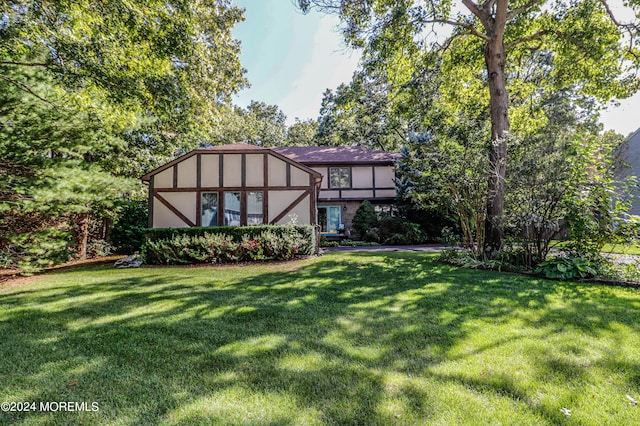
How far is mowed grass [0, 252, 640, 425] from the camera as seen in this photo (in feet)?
6.56

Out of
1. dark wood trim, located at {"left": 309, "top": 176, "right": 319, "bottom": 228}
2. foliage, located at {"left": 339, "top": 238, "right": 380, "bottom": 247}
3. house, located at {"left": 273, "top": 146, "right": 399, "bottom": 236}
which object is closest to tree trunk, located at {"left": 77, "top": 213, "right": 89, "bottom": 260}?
dark wood trim, located at {"left": 309, "top": 176, "right": 319, "bottom": 228}

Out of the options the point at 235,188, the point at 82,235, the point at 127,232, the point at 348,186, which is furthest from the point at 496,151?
the point at 82,235

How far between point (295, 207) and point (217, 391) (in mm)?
10071

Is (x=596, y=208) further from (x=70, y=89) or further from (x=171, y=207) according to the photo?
(x=171, y=207)

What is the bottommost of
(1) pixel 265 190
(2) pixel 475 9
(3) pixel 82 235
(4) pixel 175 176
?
(3) pixel 82 235

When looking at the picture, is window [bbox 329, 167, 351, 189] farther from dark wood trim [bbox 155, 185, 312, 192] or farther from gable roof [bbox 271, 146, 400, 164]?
dark wood trim [bbox 155, 185, 312, 192]

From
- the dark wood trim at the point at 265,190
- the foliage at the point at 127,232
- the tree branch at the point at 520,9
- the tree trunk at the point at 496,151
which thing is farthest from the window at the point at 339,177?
the tree branch at the point at 520,9

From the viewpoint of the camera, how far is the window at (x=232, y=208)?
39.5 ft

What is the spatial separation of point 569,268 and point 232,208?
10734 millimetres

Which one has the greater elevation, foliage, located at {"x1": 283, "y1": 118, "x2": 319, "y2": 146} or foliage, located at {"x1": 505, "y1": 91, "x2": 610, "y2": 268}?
foliage, located at {"x1": 283, "y1": 118, "x2": 319, "y2": 146}

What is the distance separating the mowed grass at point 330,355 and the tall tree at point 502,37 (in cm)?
478

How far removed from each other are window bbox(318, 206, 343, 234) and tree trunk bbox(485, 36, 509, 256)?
1142cm

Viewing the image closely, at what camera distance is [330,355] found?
2.81 m

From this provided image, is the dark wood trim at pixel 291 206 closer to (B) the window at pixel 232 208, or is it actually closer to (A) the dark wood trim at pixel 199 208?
(B) the window at pixel 232 208
